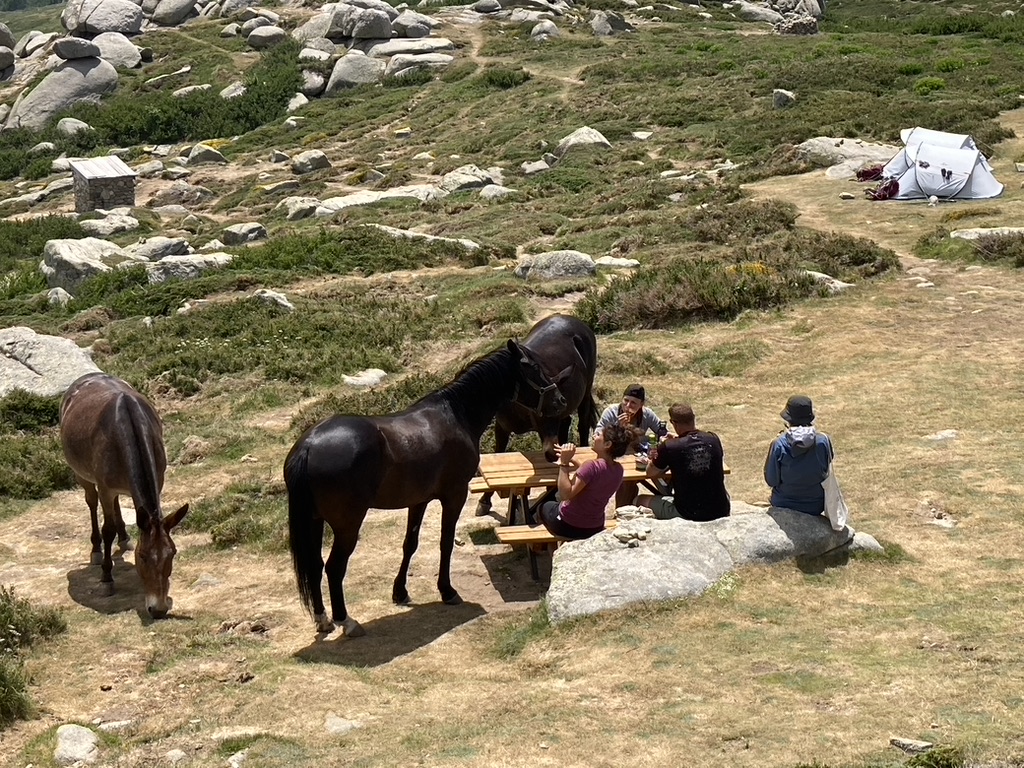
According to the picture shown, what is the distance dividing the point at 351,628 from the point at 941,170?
73.5 ft

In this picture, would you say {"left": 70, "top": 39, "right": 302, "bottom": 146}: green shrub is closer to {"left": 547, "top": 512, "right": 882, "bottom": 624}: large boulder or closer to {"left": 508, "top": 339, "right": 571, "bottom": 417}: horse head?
{"left": 508, "top": 339, "right": 571, "bottom": 417}: horse head

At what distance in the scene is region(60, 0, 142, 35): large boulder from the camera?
68.5 metres

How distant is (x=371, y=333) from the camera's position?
20.3 m

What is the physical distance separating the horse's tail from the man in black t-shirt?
3.35 metres

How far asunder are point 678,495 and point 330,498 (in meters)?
3.30

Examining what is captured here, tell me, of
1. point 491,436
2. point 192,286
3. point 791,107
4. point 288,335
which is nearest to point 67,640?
point 491,436

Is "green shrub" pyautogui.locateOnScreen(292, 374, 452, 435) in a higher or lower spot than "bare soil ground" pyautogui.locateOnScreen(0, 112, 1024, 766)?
lower

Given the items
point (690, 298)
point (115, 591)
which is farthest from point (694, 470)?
point (690, 298)

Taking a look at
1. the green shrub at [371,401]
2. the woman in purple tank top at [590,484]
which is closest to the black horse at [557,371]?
the woman in purple tank top at [590,484]

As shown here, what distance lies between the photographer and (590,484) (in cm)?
1008

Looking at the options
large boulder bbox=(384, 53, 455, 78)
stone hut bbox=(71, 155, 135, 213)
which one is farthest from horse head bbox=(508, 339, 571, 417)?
large boulder bbox=(384, 53, 455, 78)

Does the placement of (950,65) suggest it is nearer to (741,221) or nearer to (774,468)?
(741,221)

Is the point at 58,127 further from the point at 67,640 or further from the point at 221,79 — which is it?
the point at 67,640

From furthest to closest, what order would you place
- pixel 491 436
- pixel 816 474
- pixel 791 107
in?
pixel 791 107
pixel 491 436
pixel 816 474
